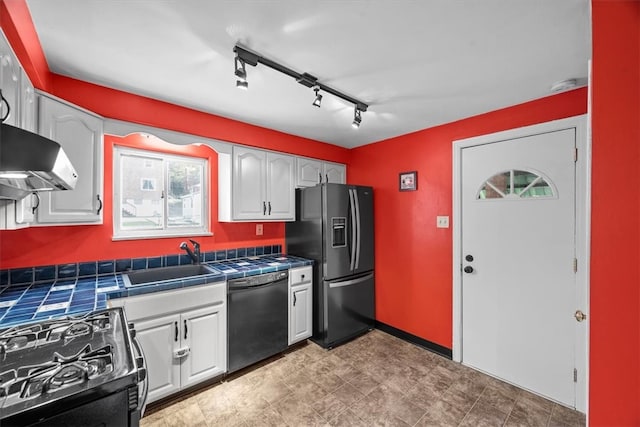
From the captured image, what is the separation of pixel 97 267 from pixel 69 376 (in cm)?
149

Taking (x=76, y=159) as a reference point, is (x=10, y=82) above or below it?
above

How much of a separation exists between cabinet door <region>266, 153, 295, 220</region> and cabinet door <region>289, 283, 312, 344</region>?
851 millimetres

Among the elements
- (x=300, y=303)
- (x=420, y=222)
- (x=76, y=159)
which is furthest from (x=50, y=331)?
(x=420, y=222)

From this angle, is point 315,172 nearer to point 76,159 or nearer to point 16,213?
point 76,159

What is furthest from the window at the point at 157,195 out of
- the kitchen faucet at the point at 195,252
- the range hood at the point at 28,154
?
the range hood at the point at 28,154

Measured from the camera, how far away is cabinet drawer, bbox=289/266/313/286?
2.74m

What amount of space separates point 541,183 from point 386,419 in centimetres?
218

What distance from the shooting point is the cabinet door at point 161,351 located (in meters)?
1.87

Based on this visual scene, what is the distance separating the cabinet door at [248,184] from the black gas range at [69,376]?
5.11 ft

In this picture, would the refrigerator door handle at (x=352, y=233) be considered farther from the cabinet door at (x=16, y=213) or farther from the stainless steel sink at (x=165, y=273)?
the cabinet door at (x=16, y=213)

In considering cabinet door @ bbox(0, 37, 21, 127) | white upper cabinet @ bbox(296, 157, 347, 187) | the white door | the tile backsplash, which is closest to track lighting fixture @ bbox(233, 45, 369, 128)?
cabinet door @ bbox(0, 37, 21, 127)

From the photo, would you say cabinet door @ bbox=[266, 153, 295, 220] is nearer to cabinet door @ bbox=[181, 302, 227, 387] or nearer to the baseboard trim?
cabinet door @ bbox=[181, 302, 227, 387]

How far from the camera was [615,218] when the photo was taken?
0.73 meters

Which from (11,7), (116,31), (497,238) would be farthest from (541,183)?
(11,7)
